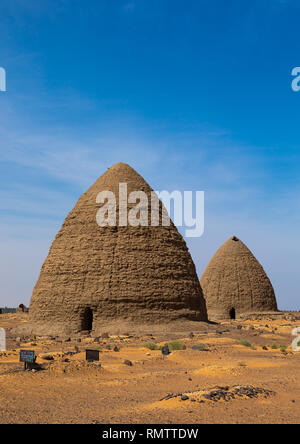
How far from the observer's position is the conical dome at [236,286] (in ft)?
103

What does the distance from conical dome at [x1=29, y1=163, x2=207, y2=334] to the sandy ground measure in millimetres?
4093

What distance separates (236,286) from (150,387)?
25.5m

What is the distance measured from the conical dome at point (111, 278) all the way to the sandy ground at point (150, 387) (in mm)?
4093

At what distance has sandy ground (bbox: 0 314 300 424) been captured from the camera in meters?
5.30

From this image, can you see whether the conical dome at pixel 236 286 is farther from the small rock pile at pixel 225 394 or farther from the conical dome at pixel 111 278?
the small rock pile at pixel 225 394

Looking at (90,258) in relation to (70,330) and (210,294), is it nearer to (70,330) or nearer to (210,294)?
(70,330)

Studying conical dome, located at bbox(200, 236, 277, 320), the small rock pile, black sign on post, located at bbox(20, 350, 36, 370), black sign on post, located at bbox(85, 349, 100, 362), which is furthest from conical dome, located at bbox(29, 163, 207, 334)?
conical dome, located at bbox(200, 236, 277, 320)

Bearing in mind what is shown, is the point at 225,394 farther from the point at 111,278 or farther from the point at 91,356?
the point at 111,278

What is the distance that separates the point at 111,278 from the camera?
17.3m

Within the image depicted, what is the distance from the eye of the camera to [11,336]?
58.6ft

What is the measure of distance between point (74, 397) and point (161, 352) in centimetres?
565

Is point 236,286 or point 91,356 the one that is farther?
point 236,286

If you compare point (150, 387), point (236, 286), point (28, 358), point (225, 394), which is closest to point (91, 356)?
point (28, 358)

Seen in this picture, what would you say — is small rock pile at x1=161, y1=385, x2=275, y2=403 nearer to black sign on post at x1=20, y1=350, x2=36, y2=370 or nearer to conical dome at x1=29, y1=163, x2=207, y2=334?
black sign on post at x1=20, y1=350, x2=36, y2=370
